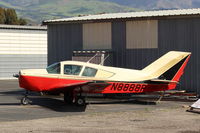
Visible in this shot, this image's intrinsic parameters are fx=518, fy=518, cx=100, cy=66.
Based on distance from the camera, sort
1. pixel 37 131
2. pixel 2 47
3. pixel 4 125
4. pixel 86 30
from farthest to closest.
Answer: pixel 2 47
pixel 86 30
pixel 4 125
pixel 37 131

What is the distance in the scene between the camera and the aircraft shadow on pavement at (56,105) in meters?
20.7

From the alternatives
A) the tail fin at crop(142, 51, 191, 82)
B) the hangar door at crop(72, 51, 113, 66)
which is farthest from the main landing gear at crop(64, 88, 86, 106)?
the hangar door at crop(72, 51, 113, 66)

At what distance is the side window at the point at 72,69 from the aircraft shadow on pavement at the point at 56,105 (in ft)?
4.61

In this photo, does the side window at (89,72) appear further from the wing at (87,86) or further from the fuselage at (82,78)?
the wing at (87,86)

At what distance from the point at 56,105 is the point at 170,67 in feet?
17.4

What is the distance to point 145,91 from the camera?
22547 millimetres

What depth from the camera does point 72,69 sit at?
21.8 metres

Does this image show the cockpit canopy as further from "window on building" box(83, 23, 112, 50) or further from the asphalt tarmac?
"window on building" box(83, 23, 112, 50)

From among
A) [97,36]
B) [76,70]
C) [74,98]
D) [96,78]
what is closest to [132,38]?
[97,36]

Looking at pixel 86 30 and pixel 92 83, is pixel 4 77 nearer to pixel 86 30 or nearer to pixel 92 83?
pixel 86 30

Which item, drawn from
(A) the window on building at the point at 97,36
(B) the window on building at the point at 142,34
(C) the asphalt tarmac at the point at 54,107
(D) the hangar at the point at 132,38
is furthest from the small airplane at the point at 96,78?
(A) the window on building at the point at 97,36

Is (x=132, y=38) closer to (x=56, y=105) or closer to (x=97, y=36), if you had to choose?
(x=97, y=36)

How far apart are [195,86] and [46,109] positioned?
8048 millimetres

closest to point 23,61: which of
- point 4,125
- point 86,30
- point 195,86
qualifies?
point 86,30
